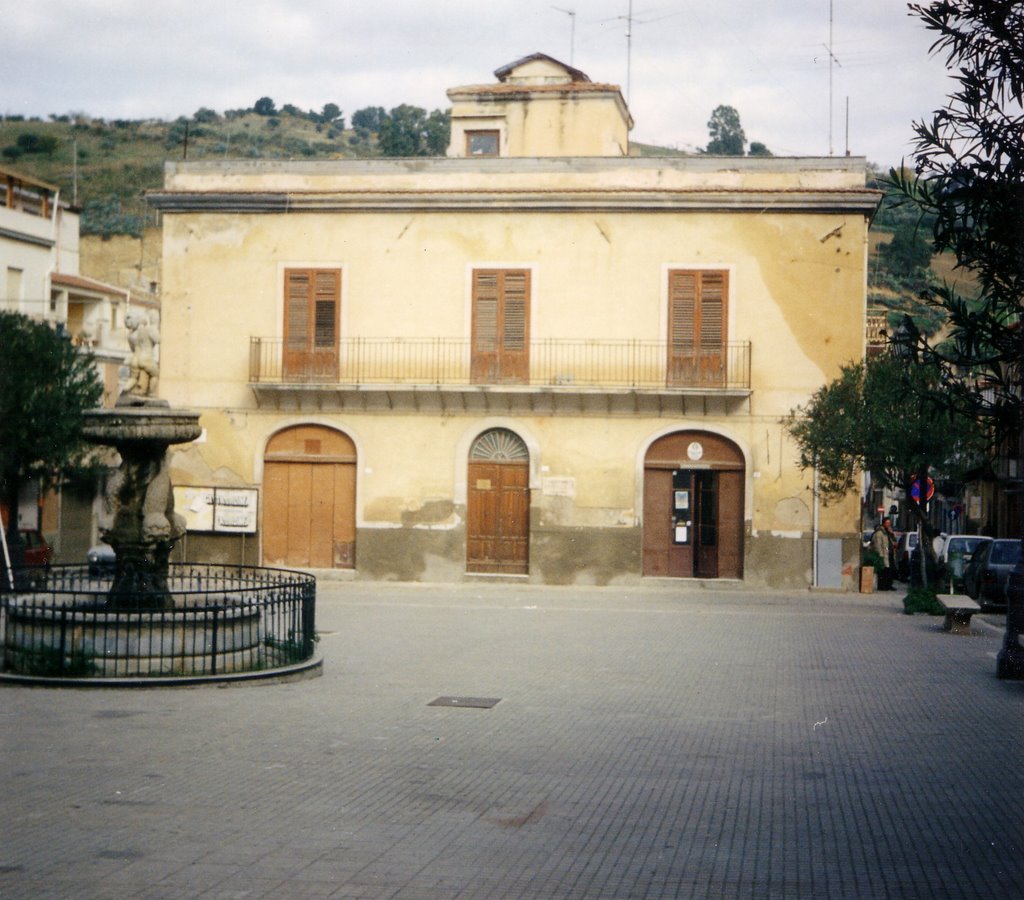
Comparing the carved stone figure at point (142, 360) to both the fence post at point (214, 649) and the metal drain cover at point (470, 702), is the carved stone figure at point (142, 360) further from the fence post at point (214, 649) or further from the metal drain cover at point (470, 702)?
the metal drain cover at point (470, 702)

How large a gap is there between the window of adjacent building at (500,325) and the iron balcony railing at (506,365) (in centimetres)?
3

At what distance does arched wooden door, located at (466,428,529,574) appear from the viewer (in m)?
30.5

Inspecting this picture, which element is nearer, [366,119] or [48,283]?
[48,283]

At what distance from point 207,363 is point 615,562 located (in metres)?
10.4

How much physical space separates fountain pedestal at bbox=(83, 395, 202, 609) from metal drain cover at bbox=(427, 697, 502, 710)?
3267 mm

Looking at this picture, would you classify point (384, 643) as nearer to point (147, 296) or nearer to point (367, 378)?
point (367, 378)

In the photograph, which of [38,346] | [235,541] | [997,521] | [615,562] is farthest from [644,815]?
[997,521]

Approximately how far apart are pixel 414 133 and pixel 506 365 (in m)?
44.9

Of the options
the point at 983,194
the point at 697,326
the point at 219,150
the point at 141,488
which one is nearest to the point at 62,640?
the point at 141,488

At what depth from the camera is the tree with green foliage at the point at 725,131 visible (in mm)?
103312

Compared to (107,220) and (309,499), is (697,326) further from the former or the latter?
(107,220)

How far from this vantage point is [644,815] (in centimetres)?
865

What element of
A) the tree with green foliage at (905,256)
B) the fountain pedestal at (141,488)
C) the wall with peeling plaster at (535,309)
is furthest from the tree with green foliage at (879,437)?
the tree with green foliage at (905,256)

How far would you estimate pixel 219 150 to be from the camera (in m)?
78.3
